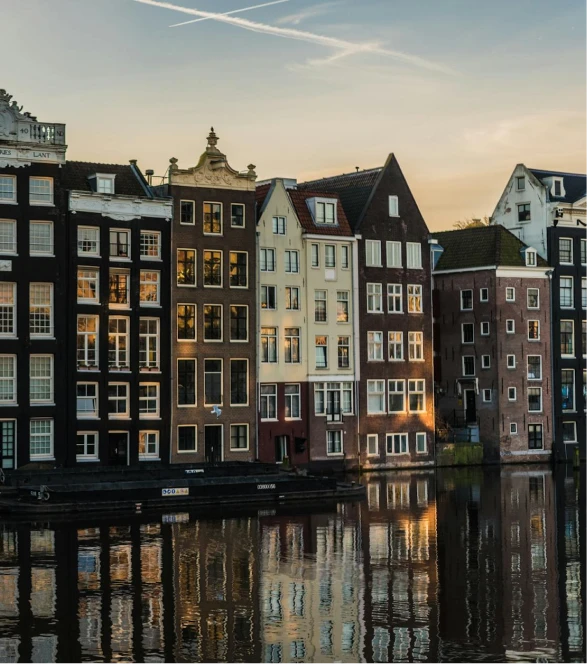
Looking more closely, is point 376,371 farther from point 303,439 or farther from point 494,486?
point 494,486

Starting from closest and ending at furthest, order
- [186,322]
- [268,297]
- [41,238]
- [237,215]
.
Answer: [41,238], [186,322], [237,215], [268,297]

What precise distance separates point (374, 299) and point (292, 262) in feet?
22.5

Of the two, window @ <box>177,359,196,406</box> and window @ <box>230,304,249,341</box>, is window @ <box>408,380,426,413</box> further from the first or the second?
window @ <box>177,359,196,406</box>

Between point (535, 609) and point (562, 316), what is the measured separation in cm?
5972

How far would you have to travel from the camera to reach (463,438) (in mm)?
92875

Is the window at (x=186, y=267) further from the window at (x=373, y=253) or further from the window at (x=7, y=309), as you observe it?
the window at (x=373, y=253)

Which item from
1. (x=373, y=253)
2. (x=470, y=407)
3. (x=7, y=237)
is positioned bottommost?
(x=470, y=407)

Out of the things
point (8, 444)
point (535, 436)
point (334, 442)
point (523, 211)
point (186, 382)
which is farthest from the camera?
point (523, 211)

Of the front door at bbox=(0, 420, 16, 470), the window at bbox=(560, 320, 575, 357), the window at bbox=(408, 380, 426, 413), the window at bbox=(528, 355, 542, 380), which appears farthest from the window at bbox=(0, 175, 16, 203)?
the window at bbox=(560, 320, 575, 357)

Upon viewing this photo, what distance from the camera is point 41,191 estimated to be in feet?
235

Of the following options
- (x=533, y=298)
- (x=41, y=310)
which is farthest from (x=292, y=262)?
(x=533, y=298)

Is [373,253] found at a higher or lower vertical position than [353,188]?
lower

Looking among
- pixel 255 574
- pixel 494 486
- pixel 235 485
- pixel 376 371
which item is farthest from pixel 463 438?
pixel 255 574

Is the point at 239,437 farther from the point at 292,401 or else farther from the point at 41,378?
the point at 41,378
